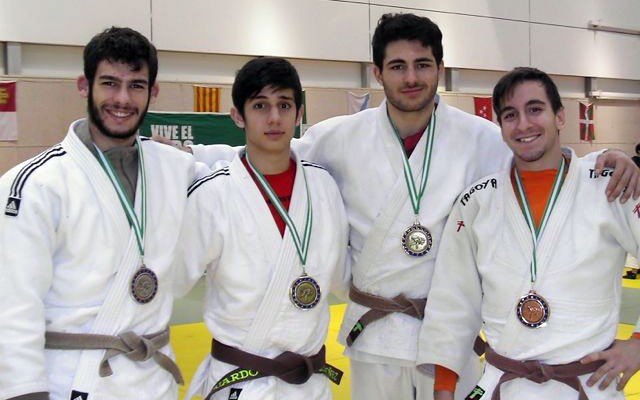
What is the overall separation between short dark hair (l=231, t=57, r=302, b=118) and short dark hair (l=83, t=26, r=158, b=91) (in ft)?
1.31

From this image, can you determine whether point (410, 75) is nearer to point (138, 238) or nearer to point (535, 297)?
point (535, 297)

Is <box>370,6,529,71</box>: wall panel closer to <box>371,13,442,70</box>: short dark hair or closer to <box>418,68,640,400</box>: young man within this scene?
<box>371,13,442,70</box>: short dark hair

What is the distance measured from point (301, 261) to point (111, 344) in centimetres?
74

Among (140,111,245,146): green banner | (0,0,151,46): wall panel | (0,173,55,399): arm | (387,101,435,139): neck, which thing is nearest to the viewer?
(0,173,55,399): arm

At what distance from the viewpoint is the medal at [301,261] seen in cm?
253

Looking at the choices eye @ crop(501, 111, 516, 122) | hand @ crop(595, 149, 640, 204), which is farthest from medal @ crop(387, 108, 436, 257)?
hand @ crop(595, 149, 640, 204)

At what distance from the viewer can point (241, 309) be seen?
2.50 m

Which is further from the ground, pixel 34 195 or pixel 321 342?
pixel 34 195

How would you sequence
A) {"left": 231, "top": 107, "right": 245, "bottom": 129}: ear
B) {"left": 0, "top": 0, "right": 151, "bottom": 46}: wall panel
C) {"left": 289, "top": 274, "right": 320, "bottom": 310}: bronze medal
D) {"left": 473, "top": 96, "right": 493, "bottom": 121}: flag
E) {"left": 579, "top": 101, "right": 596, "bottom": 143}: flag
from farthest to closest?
{"left": 579, "top": 101, "right": 596, "bottom": 143}: flag
{"left": 473, "top": 96, "right": 493, "bottom": 121}: flag
{"left": 0, "top": 0, "right": 151, "bottom": 46}: wall panel
{"left": 231, "top": 107, "right": 245, "bottom": 129}: ear
{"left": 289, "top": 274, "right": 320, "bottom": 310}: bronze medal

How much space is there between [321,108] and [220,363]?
9.03 meters

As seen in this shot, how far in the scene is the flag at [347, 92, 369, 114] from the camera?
1162cm

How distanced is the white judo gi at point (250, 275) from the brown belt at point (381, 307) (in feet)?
1.02

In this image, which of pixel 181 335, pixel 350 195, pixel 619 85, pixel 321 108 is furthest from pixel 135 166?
pixel 619 85

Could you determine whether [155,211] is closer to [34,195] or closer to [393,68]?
[34,195]
